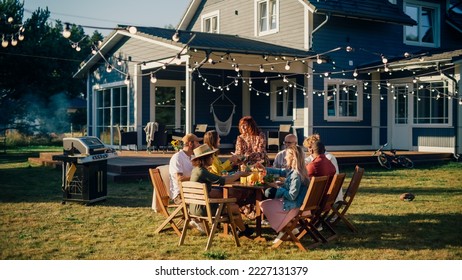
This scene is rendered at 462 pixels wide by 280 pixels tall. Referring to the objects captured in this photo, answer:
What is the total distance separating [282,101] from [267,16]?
8.01 feet

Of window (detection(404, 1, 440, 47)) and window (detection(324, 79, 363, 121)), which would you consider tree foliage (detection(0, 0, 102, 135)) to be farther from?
window (detection(404, 1, 440, 47))

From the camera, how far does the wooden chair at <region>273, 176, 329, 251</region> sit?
17.7ft

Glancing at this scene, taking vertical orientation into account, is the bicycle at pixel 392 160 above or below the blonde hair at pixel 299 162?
below

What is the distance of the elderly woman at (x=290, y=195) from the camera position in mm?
5512

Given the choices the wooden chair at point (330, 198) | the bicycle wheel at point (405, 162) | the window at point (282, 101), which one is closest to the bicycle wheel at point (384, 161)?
the bicycle wheel at point (405, 162)

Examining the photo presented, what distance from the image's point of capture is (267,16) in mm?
16031

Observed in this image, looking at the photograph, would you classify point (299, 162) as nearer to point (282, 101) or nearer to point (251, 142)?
point (251, 142)

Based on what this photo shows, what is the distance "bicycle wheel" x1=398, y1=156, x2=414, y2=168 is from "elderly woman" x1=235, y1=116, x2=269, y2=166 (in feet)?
21.3

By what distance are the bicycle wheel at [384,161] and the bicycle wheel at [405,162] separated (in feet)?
1.00

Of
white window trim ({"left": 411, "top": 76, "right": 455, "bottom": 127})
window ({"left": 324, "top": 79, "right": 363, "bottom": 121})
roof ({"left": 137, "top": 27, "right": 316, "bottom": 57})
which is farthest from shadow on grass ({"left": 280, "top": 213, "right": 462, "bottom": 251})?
window ({"left": 324, "top": 79, "right": 363, "bottom": 121})

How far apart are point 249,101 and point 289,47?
2301 mm

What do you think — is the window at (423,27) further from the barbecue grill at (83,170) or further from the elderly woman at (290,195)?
the elderly woman at (290,195)

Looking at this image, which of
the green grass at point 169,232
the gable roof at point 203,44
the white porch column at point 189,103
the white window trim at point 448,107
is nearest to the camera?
the green grass at point 169,232
